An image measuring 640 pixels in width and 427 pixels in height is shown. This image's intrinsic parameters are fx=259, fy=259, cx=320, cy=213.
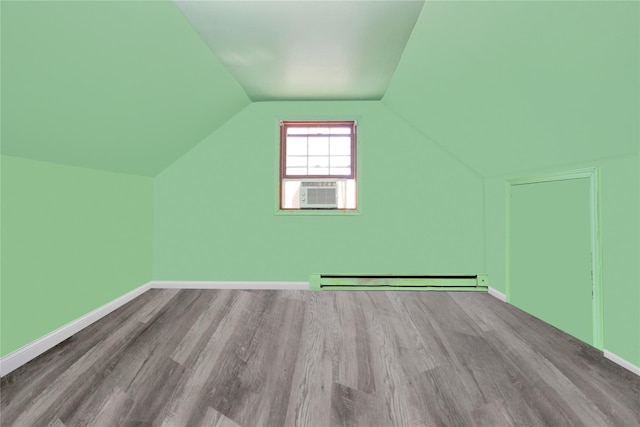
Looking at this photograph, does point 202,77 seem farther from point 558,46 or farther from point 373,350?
point 373,350

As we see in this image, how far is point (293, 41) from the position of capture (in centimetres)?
189

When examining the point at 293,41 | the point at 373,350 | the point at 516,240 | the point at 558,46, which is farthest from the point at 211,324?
the point at 516,240

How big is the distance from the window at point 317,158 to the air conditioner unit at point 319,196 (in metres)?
0.08

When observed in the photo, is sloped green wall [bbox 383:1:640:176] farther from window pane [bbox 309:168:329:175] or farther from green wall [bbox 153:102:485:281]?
window pane [bbox 309:168:329:175]

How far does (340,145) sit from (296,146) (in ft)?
1.84

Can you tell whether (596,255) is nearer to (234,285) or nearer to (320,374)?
(320,374)

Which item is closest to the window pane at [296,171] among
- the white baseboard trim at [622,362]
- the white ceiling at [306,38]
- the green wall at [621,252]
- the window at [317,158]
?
the window at [317,158]

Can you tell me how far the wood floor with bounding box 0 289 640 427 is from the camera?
1.29 m

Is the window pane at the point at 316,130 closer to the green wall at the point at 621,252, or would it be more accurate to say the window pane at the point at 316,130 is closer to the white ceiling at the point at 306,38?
the white ceiling at the point at 306,38

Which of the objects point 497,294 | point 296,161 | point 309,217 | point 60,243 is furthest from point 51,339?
point 497,294

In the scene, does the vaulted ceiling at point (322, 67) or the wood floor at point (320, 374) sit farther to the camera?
the wood floor at point (320, 374)

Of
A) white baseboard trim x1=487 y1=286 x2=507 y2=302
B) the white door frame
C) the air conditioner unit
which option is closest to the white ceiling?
the air conditioner unit

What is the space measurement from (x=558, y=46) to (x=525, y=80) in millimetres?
286

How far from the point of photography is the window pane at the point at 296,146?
330cm
